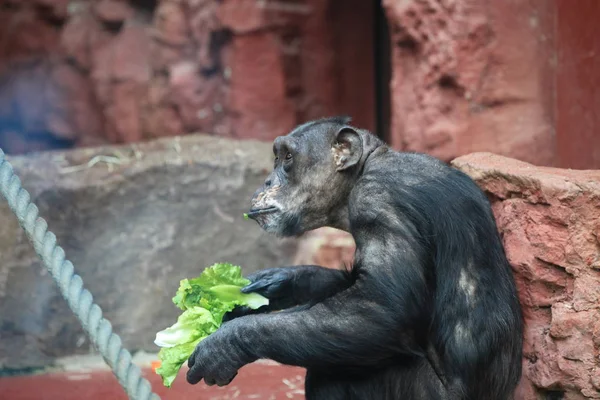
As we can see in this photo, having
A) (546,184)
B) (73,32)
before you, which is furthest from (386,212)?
(73,32)

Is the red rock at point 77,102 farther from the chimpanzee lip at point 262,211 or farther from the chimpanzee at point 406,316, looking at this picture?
the chimpanzee at point 406,316

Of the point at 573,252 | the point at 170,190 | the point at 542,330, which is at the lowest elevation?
the point at 170,190

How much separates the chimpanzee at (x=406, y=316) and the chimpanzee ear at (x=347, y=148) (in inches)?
11.7

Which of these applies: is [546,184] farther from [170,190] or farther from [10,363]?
[10,363]

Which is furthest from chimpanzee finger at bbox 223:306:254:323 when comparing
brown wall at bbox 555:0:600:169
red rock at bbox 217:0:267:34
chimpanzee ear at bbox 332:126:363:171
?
red rock at bbox 217:0:267:34

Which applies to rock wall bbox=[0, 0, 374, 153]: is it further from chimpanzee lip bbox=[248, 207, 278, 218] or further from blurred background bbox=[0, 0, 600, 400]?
chimpanzee lip bbox=[248, 207, 278, 218]

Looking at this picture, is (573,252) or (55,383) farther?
(55,383)

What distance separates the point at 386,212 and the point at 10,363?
3.87 m

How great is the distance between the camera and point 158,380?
20.2ft

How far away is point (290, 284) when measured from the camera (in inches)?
191

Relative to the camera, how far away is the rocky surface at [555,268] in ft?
12.7

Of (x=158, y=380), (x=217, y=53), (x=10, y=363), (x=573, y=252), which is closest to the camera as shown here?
(x=573, y=252)

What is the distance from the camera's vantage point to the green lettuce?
14.3 feet

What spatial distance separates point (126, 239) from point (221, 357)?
128 inches
